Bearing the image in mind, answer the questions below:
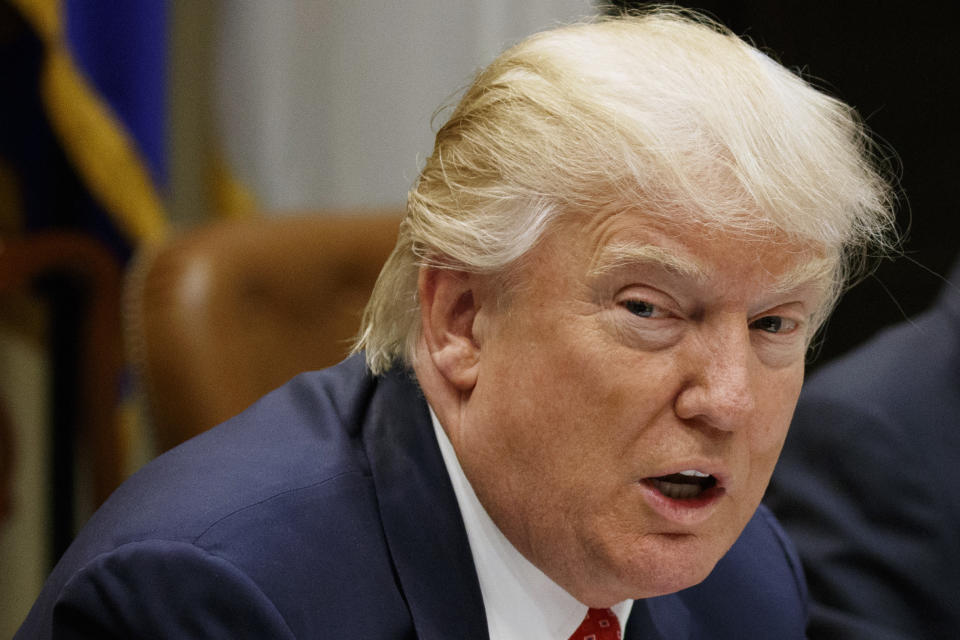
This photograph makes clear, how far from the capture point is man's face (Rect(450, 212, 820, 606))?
36.9 inches

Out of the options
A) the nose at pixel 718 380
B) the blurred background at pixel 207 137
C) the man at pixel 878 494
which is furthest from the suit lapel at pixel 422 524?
the blurred background at pixel 207 137

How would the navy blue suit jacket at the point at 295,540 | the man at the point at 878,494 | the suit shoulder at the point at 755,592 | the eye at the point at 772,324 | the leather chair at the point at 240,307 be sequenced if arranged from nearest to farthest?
the navy blue suit jacket at the point at 295,540 < the eye at the point at 772,324 < the suit shoulder at the point at 755,592 < the man at the point at 878,494 < the leather chair at the point at 240,307

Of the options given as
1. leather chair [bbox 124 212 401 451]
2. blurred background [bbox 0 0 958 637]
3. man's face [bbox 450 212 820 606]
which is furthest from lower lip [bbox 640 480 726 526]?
blurred background [bbox 0 0 958 637]

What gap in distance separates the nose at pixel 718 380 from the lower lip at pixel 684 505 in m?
0.07

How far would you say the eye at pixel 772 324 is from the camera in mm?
1000

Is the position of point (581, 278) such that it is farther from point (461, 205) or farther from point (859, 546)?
point (859, 546)

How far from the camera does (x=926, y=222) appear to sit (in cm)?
241

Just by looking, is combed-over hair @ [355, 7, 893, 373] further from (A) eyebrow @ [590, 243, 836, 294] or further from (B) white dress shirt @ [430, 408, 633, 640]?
(B) white dress shirt @ [430, 408, 633, 640]

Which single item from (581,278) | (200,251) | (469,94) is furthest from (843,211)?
(200,251)

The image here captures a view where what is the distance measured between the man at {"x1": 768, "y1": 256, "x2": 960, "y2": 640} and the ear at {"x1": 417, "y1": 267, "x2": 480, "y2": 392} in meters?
0.60

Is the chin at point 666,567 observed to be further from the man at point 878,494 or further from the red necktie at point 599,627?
the man at point 878,494

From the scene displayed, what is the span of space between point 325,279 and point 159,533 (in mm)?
991

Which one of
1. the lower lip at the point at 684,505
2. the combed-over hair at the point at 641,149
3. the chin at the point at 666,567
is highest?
the combed-over hair at the point at 641,149

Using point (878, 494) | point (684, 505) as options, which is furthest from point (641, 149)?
point (878, 494)
